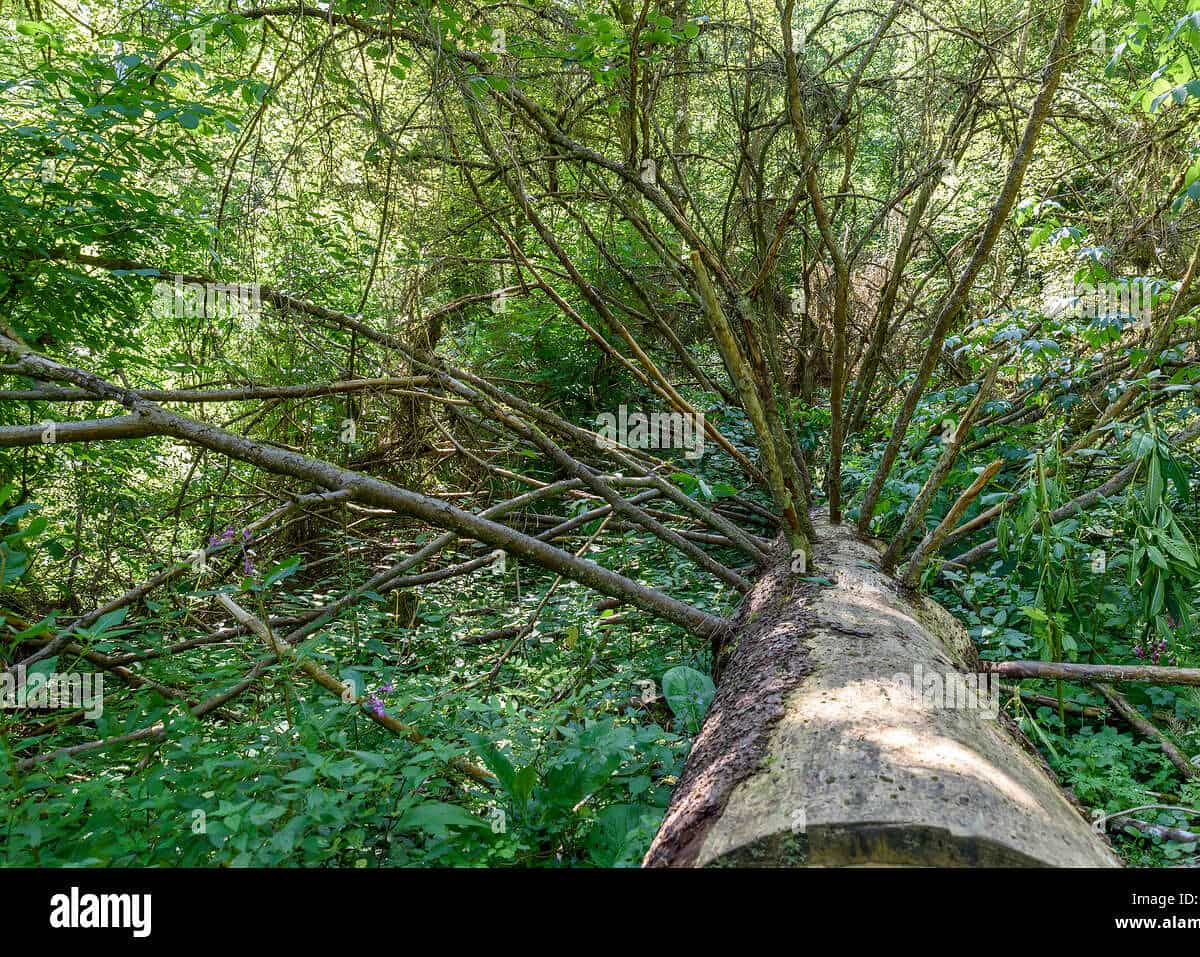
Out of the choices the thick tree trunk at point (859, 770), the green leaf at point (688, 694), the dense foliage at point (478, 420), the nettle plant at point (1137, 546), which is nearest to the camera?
the thick tree trunk at point (859, 770)

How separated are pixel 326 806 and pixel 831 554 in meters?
2.37

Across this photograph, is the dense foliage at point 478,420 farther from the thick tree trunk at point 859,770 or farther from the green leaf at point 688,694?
the thick tree trunk at point 859,770

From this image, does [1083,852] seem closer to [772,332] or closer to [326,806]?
[326,806]

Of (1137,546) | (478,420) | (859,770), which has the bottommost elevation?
(859,770)

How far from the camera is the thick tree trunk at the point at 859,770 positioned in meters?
1.27

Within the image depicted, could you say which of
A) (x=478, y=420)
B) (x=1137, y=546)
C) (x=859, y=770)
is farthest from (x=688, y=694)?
(x=478, y=420)

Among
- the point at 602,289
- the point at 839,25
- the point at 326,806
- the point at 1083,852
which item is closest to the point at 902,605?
the point at 1083,852

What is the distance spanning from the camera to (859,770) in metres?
1.43

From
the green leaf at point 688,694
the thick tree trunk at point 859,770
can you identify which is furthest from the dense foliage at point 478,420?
the thick tree trunk at point 859,770

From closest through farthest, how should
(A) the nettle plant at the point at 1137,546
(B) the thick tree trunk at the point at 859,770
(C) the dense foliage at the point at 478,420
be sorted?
(B) the thick tree trunk at the point at 859,770 < (C) the dense foliage at the point at 478,420 < (A) the nettle plant at the point at 1137,546

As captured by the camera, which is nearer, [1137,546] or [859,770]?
[859,770]

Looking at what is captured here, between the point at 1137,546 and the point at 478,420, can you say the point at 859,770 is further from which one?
the point at 478,420

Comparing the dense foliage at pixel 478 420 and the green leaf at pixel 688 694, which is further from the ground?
the dense foliage at pixel 478 420

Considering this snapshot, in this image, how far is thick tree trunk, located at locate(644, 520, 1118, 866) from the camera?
1.27 meters
